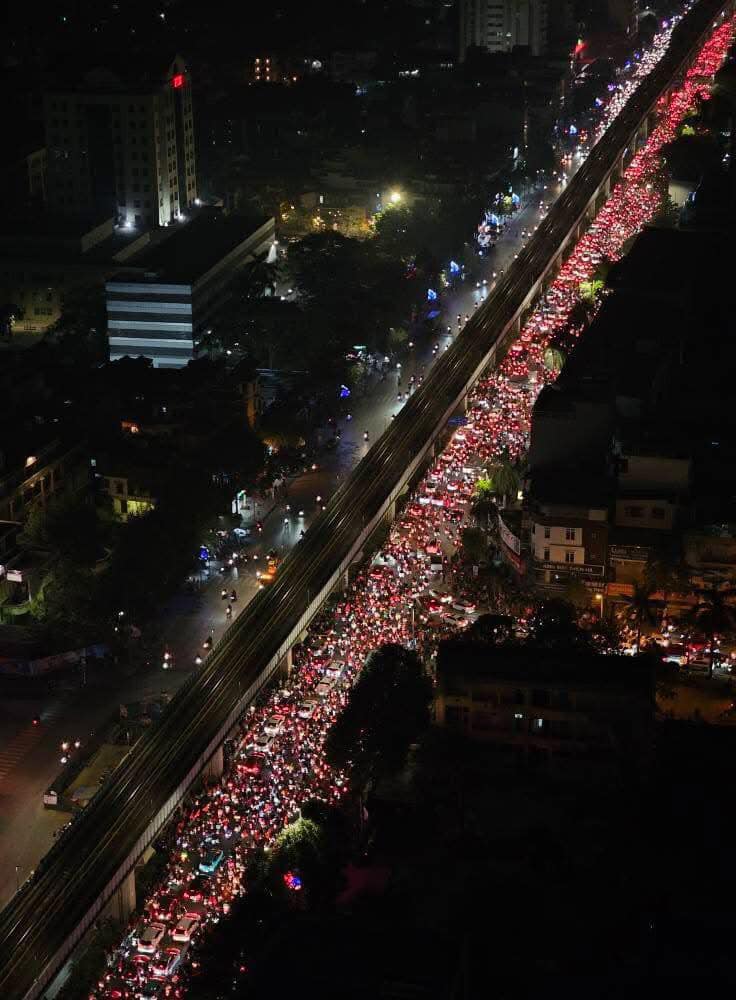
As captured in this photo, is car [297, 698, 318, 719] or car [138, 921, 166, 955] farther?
car [297, 698, 318, 719]

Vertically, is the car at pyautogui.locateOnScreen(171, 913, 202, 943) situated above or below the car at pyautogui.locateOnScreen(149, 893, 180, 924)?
above

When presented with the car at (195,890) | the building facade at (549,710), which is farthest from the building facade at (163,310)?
the car at (195,890)

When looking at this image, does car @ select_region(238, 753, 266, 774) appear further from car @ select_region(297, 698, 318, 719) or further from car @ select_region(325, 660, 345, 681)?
car @ select_region(325, 660, 345, 681)

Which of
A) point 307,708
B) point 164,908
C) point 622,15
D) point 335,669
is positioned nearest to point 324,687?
point 335,669

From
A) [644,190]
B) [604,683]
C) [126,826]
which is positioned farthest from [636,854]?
[644,190]

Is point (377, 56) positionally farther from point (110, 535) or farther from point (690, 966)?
point (690, 966)

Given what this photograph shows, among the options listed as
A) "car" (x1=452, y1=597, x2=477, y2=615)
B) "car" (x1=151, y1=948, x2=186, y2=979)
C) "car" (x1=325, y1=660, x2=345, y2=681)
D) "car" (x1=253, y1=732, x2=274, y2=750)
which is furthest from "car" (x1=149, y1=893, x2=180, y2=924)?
"car" (x1=452, y1=597, x2=477, y2=615)
